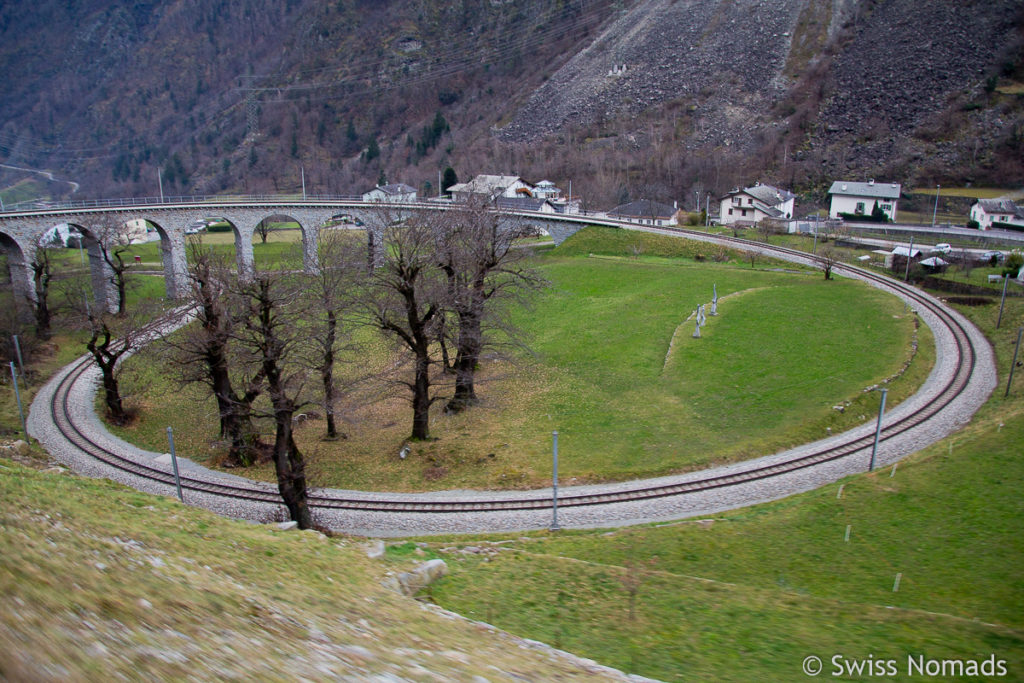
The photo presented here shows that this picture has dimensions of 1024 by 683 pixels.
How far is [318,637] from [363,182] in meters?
119

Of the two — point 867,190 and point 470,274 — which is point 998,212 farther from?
point 470,274

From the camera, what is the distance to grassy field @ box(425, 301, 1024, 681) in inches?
399

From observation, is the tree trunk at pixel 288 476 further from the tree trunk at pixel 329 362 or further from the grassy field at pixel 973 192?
the grassy field at pixel 973 192

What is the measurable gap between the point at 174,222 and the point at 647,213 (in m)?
45.2

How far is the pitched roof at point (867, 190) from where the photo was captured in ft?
217

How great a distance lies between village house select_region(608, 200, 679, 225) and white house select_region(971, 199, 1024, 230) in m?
28.1

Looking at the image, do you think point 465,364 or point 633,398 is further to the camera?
point 465,364

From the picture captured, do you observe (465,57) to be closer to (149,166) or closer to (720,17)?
(720,17)

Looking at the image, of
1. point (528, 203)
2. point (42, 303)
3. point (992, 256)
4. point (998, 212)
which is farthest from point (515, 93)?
point (42, 303)

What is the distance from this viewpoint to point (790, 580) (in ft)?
43.3

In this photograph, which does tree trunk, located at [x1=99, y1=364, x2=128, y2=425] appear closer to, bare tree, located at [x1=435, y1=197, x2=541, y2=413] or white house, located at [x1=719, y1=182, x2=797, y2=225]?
bare tree, located at [x1=435, y1=197, x2=541, y2=413]

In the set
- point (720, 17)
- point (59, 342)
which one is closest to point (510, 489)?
point (59, 342)

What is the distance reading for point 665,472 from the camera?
70.2 ft

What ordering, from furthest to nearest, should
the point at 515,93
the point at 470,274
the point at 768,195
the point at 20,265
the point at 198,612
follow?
the point at 515,93 < the point at 768,195 < the point at 20,265 < the point at 470,274 < the point at 198,612
